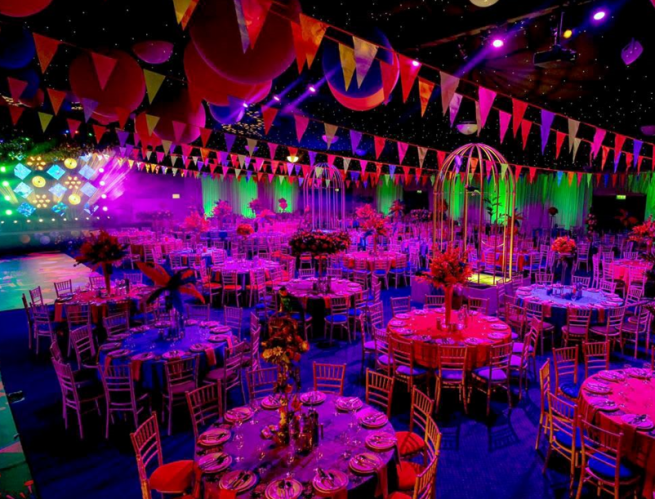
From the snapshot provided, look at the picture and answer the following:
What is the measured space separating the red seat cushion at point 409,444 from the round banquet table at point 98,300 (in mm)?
5300

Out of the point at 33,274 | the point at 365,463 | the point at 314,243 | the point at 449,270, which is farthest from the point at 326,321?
the point at 33,274

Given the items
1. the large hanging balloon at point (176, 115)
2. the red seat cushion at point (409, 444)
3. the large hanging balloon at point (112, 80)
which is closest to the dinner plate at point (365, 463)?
the red seat cushion at point (409, 444)

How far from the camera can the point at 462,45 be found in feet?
12.9

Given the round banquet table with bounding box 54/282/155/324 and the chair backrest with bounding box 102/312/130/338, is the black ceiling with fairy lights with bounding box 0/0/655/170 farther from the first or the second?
the chair backrest with bounding box 102/312/130/338

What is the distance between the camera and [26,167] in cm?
1902

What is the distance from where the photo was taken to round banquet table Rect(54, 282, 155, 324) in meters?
7.12

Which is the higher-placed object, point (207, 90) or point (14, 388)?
point (207, 90)

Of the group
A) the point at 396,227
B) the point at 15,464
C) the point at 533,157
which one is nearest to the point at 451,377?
the point at 15,464

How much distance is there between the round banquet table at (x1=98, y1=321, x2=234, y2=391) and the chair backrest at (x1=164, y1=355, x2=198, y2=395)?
8cm

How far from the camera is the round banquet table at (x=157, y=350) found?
4.73m

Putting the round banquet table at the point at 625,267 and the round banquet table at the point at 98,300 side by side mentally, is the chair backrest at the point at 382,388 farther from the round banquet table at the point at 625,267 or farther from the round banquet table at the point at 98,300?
the round banquet table at the point at 625,267

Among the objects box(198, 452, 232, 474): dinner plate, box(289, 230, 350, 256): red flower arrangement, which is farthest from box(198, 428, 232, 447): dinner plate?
box(289, 230, 350, 256): red flower arrangement

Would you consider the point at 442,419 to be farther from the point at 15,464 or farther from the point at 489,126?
the point at 489,126

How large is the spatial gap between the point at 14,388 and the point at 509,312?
25.9 ft
